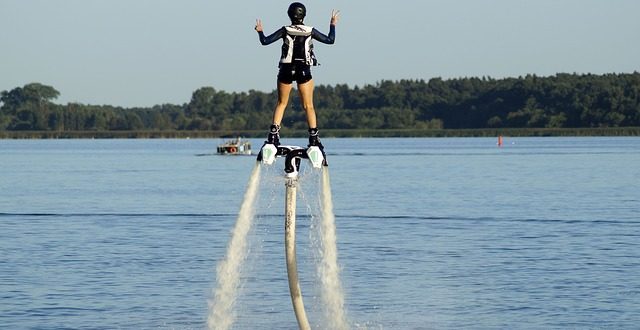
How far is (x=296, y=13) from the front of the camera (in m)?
24.3

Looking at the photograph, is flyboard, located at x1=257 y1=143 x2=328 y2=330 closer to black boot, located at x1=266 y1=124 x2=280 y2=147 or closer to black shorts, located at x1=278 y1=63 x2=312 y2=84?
black boot, located at x1=266 y1=124 x2=280 y2=147

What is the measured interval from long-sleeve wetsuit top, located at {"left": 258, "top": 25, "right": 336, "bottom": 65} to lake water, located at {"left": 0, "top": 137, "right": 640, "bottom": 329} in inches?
85.7

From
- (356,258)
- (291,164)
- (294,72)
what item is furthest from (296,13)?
(356,258)

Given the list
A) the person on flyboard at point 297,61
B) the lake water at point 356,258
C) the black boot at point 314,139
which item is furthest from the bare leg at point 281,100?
the lake water at point 356,258

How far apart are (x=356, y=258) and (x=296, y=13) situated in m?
36.4

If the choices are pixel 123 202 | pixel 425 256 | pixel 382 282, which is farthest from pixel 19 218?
pixel 382 282

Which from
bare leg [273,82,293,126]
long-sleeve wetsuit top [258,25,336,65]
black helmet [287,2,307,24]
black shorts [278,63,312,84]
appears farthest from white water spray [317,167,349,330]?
black helmet [287,2,307,24]

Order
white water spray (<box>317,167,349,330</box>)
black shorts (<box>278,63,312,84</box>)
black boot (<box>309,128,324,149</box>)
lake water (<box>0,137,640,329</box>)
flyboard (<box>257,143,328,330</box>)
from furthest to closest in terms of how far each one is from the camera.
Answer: lake water (<box>0,137,640,329</box>) → white water spray (<box>317,167,349,330</box>) → black shorts (<box>278,63,312,84</box>) → black boot (<box>309,128,324,149</box>) → flyboard (<box>257,143,328,330</box>)

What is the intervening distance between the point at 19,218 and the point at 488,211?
31959 millimetres

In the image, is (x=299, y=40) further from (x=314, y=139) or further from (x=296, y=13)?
(x=314, y=139)

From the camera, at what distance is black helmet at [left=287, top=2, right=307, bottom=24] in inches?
957

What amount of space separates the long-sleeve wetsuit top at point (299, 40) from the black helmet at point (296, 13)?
0.54 ft

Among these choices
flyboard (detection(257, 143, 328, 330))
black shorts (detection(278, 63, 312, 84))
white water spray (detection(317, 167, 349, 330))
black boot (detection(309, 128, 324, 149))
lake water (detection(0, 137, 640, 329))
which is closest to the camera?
flyboard (detection(257, 143, 328, 330))

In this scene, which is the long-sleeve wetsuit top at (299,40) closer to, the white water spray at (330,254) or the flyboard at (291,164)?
the flyboard at (291,164)
